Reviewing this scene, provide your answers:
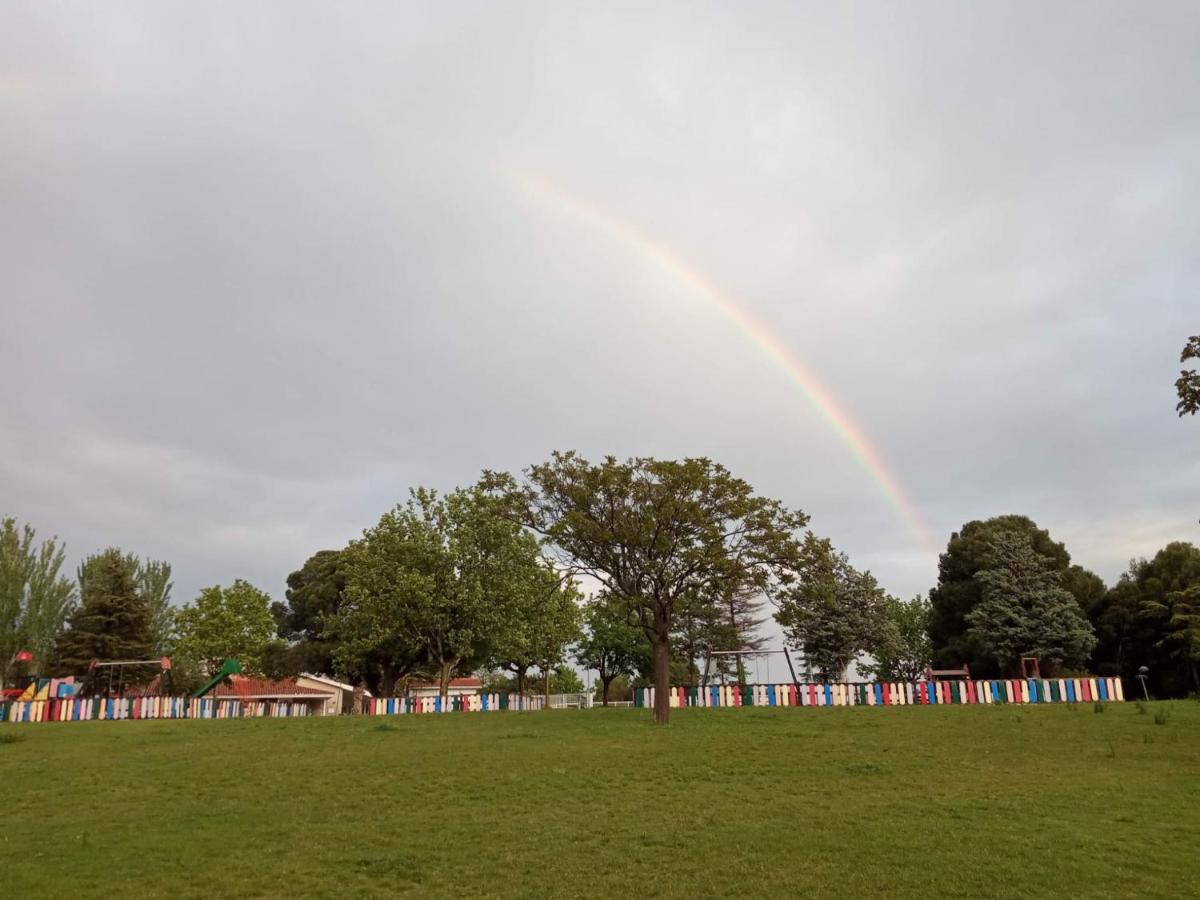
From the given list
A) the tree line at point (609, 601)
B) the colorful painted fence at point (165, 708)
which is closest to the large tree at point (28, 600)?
the tree line at point (609, 601)

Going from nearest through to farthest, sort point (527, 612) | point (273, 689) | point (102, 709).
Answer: point (102, 709), point (527, 612), point (273, 689)

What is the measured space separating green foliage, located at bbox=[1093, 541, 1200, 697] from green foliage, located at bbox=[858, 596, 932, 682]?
13.3m

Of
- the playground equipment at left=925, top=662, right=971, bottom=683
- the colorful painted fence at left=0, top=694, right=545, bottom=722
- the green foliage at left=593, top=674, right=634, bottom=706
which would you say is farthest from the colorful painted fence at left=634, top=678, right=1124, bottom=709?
the green foliage at left=593, top=674, right=634, bottom=706

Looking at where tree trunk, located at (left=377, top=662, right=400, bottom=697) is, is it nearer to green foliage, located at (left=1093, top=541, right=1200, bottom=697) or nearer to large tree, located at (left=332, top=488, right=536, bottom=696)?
large tree, located at (left=332, top=488, right=536, bottom=696)

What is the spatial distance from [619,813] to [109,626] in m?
54.2

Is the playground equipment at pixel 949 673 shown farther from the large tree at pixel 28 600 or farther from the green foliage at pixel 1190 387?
the large tree at pixel 28 600

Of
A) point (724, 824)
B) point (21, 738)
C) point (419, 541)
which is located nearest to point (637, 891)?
point (724, 824)

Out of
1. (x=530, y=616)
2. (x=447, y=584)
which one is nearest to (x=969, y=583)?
(x=530, y=616)

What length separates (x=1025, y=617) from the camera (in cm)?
5294

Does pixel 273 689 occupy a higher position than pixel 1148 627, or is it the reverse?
pixel 1148 627

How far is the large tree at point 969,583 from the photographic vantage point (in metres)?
59.1

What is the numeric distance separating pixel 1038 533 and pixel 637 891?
207ft

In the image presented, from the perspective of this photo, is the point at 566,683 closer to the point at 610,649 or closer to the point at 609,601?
the point at 610,649

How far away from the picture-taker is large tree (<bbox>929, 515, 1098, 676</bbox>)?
59.1 meters
